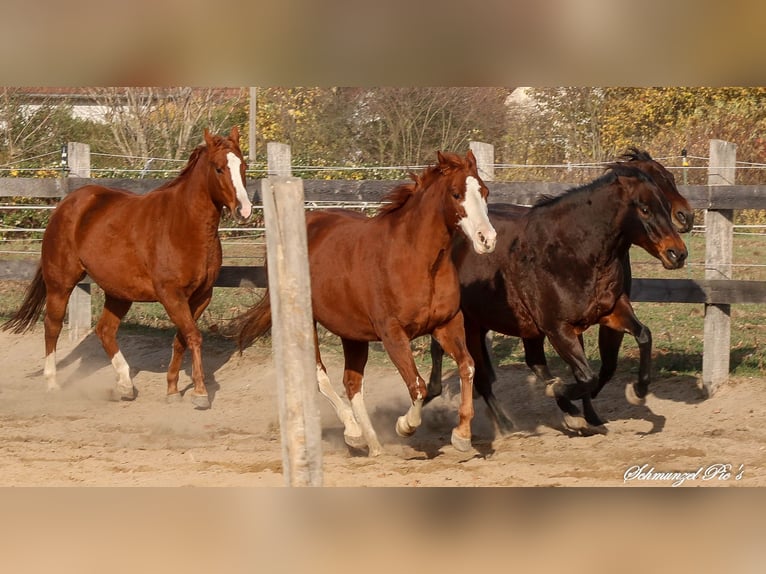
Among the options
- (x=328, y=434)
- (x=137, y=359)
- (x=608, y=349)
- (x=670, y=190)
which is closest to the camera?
(x=670, y=190)

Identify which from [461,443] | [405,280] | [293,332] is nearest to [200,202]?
[405,280]

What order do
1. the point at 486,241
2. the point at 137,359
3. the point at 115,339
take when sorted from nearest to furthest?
1. the point at 486,241
2. the point at 115,339
3. the point at 137,359

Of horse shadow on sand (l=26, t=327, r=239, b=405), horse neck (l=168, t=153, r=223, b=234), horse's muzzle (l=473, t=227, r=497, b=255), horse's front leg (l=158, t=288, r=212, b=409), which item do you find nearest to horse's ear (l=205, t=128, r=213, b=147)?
horse neck (l=168, t=153, r=223, b=234)

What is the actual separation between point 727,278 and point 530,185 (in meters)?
1.96

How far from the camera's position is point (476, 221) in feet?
20.0

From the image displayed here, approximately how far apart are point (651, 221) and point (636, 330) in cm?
80

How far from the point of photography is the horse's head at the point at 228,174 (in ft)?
27.1

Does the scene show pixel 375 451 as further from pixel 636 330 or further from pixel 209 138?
pixel 209 138

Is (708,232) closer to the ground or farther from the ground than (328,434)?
farther from the ground

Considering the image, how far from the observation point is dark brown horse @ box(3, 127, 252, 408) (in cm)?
873

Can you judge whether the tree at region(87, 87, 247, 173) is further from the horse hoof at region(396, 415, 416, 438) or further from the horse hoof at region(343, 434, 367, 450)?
the horse hoof at region(396, 415, 416, 438)

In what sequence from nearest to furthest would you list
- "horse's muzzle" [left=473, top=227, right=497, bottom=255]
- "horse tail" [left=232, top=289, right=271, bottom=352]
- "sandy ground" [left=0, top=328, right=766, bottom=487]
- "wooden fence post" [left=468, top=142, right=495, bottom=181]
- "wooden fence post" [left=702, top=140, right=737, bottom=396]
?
"horse's muzzle" [left=473, top=227, right=497, bottom=255]
"sandy ground" [left=0, top=328, right=766, bottom=487]
"horse tail" [left=232, top=289, right=271, bottom=352]
"wooden fence post" [left=702, top=140, right=737, bottom=396]
"wooden fence post" [left=468, top=142, right=495, bottom=181]

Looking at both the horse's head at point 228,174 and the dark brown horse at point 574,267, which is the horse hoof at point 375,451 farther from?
the horse's head at point 228,174
